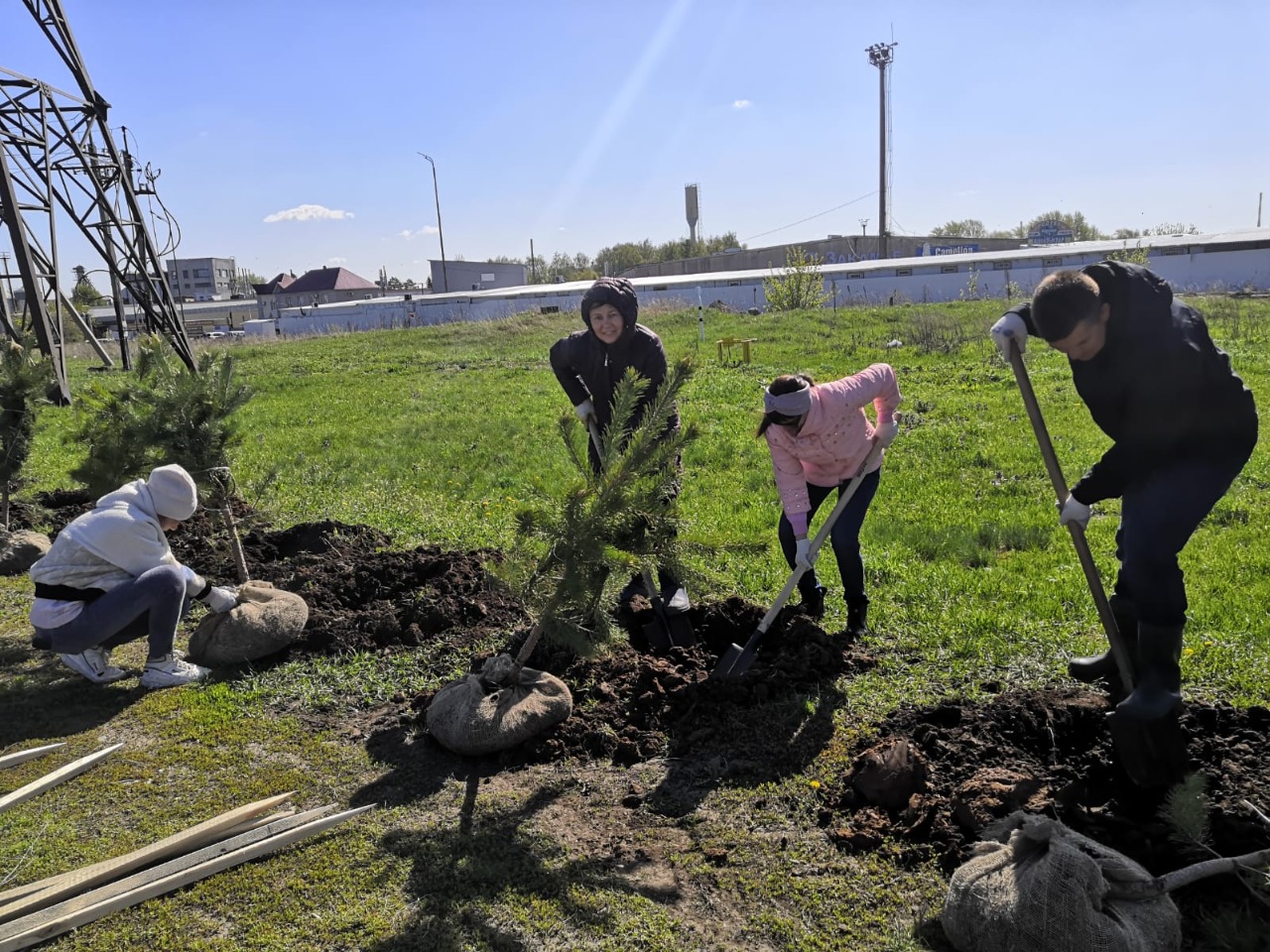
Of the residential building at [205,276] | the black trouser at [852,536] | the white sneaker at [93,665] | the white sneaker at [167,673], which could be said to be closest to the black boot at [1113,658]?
the black trouser at [852,536]

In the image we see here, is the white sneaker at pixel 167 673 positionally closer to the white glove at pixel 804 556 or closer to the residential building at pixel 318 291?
the white glove at pixel 804 556

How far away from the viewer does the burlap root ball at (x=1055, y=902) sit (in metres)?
2.04

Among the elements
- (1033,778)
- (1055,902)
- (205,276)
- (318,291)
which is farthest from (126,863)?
(205,276)

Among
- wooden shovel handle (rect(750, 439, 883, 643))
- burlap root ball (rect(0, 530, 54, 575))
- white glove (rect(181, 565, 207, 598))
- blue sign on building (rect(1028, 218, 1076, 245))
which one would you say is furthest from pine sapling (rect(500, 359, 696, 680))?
blue sign on building (rect(1028, 218, 1076, 245))

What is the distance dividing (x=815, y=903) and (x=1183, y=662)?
7.33ft

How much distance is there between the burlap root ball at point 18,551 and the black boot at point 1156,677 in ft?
21.2

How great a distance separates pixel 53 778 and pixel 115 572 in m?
1.06

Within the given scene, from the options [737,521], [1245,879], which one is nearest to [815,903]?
[1245,879]

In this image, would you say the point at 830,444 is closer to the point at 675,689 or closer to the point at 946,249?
the point at 675,689

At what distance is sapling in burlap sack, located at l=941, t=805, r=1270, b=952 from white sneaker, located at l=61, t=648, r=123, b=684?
3.99 m

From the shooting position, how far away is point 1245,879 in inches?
84.6

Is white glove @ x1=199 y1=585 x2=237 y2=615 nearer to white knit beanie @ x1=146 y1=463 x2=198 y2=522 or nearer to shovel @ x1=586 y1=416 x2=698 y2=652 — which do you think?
white knit beanie @ x1=146 y1=463 x2=198 y2=522

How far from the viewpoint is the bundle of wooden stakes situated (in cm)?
247

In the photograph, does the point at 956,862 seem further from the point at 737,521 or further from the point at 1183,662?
the point at 737,521
